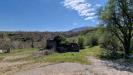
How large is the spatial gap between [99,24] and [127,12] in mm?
5332

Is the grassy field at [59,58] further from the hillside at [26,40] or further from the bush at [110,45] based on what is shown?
the hillside at [26,40]

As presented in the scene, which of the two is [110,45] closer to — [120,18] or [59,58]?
[120,18]

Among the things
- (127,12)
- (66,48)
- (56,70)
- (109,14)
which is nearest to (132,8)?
(127,12)

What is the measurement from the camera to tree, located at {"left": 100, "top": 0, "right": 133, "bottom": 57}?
43219 millimetres

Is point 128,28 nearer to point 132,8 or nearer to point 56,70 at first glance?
point 132,8

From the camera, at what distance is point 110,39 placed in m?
46.8

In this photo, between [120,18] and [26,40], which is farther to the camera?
[26,40]

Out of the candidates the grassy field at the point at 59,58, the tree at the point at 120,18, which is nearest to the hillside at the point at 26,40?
the grassy field at the point at 59,58

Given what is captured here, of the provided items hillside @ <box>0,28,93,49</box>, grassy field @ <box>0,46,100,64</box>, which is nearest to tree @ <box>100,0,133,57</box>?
grassy field @ <box>0,46,100,64</box>

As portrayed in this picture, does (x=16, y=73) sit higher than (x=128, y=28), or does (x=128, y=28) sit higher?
→ (x=128, y=28)

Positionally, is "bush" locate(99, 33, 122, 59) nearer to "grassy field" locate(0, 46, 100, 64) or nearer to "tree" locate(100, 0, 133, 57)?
"tree" locate(100, 0, 133, 57)

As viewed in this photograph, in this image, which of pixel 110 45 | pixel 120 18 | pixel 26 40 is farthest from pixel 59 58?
pixel 26 40

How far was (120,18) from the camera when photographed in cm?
4397

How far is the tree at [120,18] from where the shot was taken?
43.2 metres
